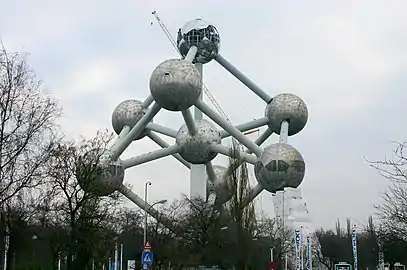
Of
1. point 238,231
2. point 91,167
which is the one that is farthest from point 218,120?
point 91,167

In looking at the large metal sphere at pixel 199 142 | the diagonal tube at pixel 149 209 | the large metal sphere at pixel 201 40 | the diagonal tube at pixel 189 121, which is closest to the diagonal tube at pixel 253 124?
the large metal sphere at pixel 199 142

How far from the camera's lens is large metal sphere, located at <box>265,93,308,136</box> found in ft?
153

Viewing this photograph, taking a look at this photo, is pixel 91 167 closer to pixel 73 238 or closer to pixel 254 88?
pixel 73 238

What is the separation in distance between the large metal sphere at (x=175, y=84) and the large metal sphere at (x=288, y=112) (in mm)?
9510

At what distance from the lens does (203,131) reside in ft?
149

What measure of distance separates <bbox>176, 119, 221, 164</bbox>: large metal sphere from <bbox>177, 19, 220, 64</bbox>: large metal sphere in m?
5.09

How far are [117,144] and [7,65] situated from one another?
29692 mm

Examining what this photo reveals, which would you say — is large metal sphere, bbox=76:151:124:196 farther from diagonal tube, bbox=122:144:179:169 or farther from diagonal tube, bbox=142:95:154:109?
diagonal tube, bbox=142:95:154:109

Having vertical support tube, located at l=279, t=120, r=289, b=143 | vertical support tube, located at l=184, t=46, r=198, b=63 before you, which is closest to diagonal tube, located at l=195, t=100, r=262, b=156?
vertical support tube, located at l=279, t=120, r=289, b=143

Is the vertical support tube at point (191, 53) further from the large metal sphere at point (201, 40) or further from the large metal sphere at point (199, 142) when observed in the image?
the large metal sphere at point (199, 142)

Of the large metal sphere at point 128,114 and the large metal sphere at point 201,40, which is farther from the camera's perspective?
the large metal sphere at point 128,114

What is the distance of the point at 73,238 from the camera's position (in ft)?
76.6

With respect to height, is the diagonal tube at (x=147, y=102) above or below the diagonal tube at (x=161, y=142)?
above

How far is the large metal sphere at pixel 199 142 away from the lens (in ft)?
147
